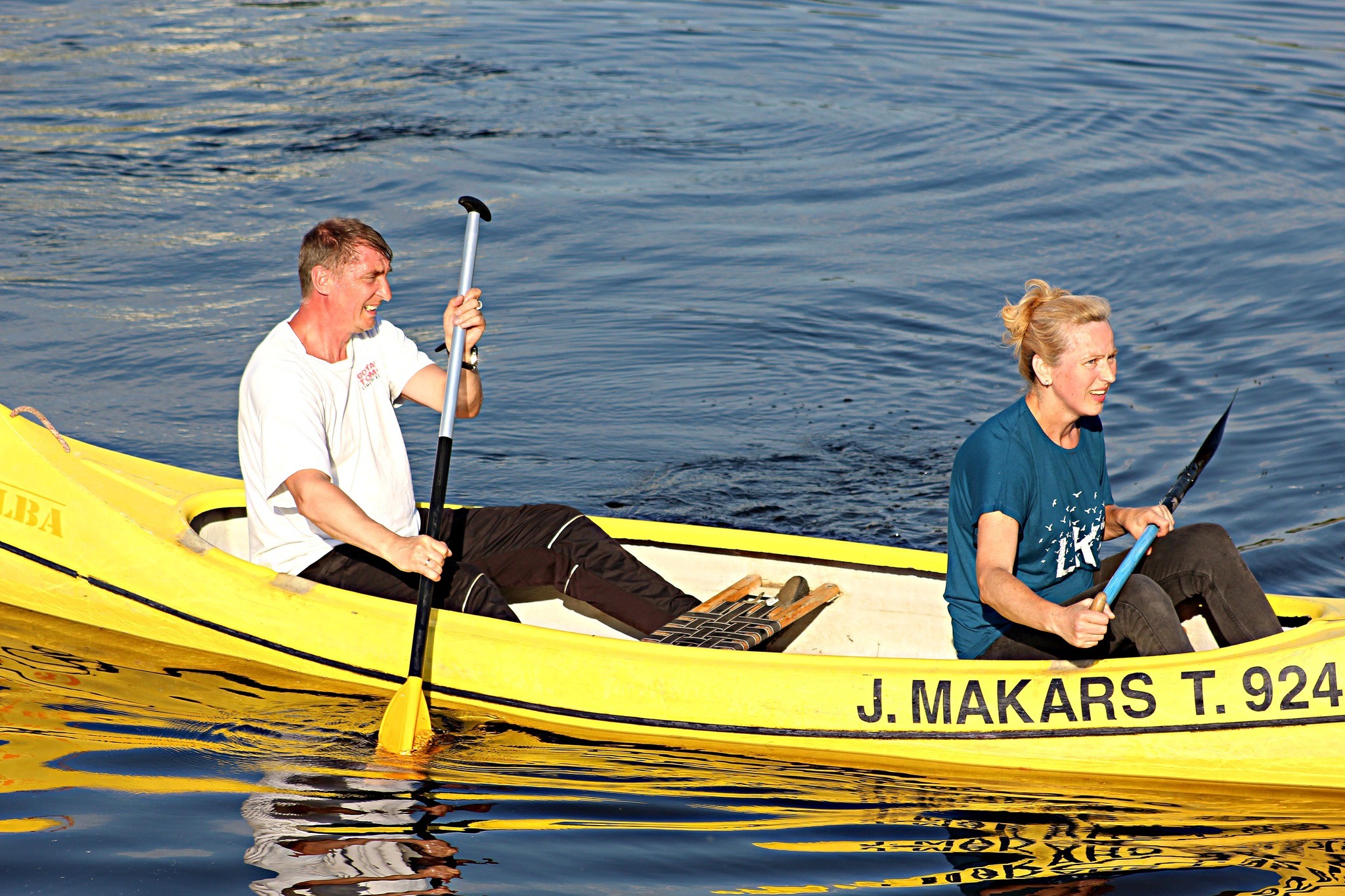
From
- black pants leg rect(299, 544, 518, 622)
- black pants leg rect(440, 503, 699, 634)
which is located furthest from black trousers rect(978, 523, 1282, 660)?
black pants leg rect(299, 544, 518, 622)

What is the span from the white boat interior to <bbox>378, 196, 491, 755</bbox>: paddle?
558 millimetres

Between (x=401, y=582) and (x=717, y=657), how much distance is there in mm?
1232

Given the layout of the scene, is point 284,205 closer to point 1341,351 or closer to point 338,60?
point 338,60

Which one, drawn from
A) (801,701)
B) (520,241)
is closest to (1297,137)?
(520,241)

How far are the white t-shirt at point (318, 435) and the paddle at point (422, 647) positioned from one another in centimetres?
14

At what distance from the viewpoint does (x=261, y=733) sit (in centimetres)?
474

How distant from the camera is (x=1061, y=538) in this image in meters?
4.09

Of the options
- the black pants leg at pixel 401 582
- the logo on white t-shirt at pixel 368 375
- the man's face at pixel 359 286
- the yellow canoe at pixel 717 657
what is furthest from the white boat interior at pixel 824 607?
the man's face at pixel 359 286

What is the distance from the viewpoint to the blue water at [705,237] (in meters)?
7.33

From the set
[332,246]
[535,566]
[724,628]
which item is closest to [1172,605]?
[724,628]

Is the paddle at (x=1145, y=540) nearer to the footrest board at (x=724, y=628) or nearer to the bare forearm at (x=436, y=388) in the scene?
the footrest board at (x=724, y=628)

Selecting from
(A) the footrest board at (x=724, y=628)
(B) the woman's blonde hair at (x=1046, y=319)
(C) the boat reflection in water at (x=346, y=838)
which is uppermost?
(B) the woman's blonde hair at (x=1046, y=319)

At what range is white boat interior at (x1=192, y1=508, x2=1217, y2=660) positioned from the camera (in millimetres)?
5234

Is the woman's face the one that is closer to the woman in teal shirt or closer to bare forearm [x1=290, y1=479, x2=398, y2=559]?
the woman in teal shirt
